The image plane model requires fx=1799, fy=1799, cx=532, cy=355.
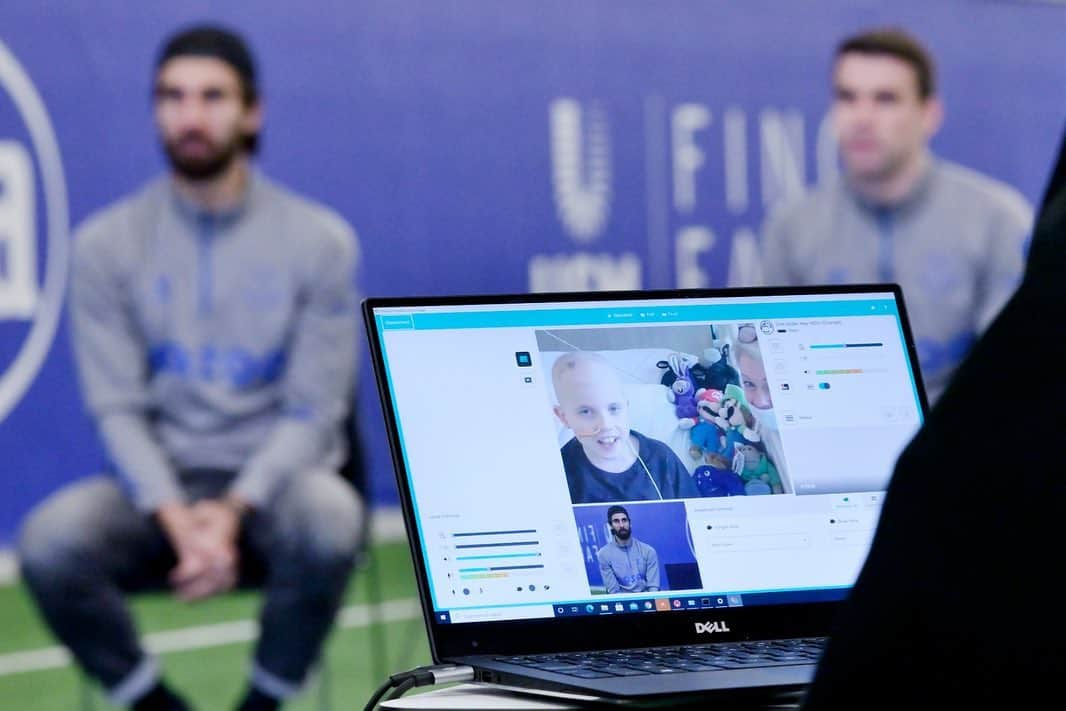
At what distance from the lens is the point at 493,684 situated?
125 centimetres

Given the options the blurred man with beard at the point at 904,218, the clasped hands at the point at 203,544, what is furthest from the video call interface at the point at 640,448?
the blurred man with beard at the point at 904,218

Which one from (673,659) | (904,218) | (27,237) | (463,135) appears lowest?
(673,659)

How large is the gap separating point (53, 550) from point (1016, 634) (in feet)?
10.0

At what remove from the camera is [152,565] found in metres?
3.48

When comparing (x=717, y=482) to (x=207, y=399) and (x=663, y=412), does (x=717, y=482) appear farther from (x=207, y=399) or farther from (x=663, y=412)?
(x=207, y=399)

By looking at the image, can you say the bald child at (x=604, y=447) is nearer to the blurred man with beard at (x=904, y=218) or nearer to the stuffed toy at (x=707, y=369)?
the stuffed toy at (x=707, y=369)

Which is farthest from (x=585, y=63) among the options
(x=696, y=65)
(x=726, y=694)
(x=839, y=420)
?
(x=726, y=694)

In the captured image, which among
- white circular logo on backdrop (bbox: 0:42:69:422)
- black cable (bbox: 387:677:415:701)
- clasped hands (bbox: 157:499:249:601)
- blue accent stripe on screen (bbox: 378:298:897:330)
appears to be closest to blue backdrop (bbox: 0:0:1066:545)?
white circular logo on backdrop (bbox: 0:42:69:422)

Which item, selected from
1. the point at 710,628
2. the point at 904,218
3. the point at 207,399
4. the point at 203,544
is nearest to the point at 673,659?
the point at 710,628

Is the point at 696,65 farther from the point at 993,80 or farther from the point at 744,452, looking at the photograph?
the point at 744,452

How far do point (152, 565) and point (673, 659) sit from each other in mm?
2360

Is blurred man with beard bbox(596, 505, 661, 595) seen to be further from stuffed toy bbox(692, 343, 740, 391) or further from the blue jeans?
the blue jeans

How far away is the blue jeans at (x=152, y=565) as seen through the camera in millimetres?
3432

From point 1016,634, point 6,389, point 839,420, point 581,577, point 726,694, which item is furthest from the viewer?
point 6,389
